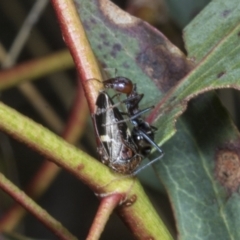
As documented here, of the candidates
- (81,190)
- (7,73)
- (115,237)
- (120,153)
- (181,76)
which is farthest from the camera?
(81,190)

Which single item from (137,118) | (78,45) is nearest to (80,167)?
(78,45)

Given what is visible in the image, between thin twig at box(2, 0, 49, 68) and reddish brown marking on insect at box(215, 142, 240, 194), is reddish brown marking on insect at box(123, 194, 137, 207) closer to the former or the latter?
reddish brown marking on insect at box(215, 142, 240, 194)

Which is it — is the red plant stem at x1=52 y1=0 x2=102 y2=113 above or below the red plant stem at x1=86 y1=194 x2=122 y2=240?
above

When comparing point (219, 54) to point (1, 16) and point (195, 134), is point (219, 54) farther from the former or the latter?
point (1, 16)

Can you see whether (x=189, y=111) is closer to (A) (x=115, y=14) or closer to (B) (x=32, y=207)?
(A) (x=115, y=14)

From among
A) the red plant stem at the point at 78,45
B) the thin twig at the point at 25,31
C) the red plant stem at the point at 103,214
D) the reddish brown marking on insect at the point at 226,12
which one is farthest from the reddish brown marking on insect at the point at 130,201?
the thin twig at the point at 25,31

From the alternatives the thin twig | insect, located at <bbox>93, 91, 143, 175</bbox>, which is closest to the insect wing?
insect, located at <bbox>93, 91, 143, 175</bbox>

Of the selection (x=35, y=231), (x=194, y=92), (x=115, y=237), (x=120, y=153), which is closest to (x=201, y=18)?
(x=194, y=92)
